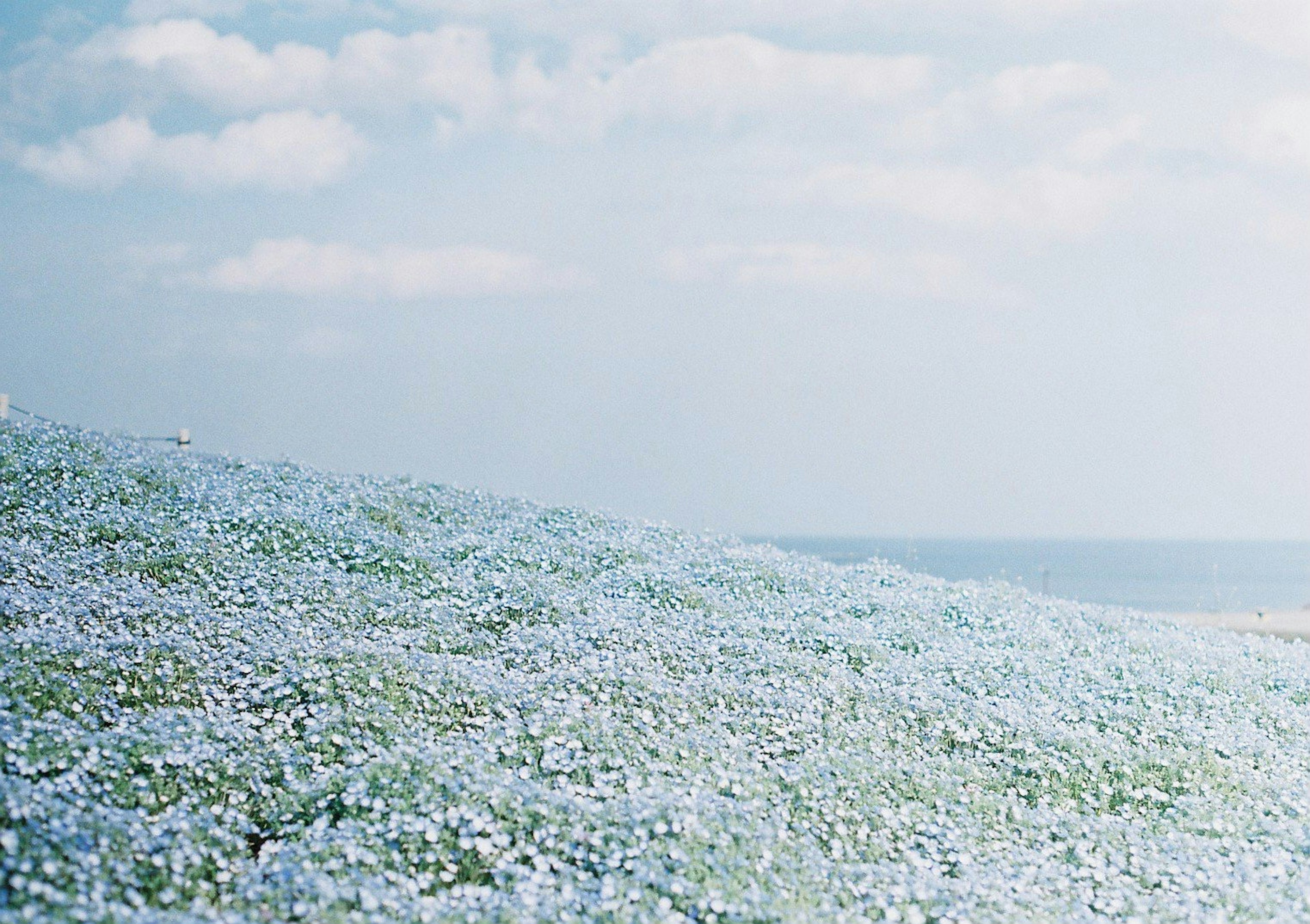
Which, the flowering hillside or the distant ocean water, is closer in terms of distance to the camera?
the flowering hillside

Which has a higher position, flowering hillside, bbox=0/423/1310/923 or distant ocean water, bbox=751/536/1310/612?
flowering hillside, bbox=0/423/1310/923

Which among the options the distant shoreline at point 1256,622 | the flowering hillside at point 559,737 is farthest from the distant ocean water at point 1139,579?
the flowering hillside at point 559,737

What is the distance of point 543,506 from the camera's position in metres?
16.9

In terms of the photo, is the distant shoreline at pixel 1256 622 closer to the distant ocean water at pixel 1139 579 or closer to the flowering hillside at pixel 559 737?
the distant ocean water at pixel 1139 579

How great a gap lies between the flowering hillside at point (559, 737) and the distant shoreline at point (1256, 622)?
6.95m

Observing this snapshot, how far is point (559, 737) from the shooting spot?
847cm

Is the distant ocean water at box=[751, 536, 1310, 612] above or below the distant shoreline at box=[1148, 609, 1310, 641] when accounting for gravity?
below

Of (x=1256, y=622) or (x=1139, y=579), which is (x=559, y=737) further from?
(x=1139, y=579)

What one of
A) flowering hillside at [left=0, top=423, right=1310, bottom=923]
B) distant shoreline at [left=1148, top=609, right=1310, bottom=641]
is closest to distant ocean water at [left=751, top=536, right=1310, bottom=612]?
distant shoreline at [left=1148, top=609, right=1310, bottom=641]

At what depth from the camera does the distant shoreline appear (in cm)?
2081

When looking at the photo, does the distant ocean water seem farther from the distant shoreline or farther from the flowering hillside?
the flowering hillside

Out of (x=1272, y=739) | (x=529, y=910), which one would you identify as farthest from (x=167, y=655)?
(x=1272, y=739)

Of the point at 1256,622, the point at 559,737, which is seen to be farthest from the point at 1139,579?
the point at 559,737

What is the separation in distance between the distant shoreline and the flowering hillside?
6948mm
